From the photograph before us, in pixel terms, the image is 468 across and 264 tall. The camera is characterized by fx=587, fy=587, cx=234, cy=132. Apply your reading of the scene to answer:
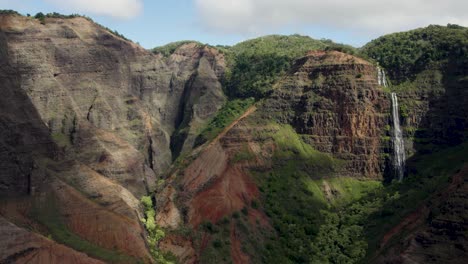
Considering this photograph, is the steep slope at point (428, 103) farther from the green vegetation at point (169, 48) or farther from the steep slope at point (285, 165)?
the green vegetation at point (169, 48)

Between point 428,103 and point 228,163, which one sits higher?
point 428,103

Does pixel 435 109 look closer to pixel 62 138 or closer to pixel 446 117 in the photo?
pixel 446 117

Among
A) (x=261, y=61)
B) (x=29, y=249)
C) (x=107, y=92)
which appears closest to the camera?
(x=29, y=249)

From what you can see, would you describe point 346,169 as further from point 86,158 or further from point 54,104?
point 54,104

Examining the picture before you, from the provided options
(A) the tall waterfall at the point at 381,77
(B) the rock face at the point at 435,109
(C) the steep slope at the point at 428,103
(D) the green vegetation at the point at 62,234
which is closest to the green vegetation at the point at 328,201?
(C) the steep slope at the point at 428,103

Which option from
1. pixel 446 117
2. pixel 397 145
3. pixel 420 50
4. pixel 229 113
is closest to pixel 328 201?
pixel 397 145

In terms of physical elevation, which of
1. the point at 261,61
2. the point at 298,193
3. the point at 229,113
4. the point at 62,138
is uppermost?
the point at 261,61

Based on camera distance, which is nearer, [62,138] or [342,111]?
[342,111]
